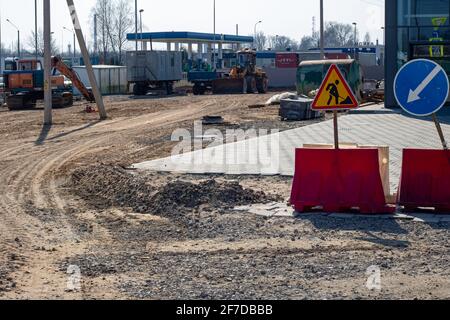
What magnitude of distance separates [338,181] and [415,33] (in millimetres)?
21561

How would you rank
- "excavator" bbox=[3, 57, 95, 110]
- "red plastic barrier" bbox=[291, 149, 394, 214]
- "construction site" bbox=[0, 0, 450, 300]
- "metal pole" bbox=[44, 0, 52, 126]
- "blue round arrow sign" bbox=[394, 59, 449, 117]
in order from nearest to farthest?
"construction site" bbox=[0, 0, 450, 300], "blue round arrow sign" bbox=[394, 59, 449, 117], "red plastic barrier" bbox=[291, 149, 394, 214], "metal pole" bbox=[44, 0, 52, 126], "excavator" bbox=[3, 57, 95, 110]

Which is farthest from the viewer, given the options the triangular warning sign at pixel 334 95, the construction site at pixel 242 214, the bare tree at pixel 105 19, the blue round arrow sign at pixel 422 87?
the bare tree at pixel 105 19

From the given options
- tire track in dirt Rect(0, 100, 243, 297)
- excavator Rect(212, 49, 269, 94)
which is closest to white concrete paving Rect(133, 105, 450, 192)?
tire track in dirt Rect(0, 100, 243, 297)

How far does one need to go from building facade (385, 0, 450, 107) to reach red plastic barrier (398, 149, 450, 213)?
20095 millimetres

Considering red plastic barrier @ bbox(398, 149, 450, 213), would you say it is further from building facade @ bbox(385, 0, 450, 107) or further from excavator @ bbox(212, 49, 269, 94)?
excavator @ bbox(212, 49, 269, 94)

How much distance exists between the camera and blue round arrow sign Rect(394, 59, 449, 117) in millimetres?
11195

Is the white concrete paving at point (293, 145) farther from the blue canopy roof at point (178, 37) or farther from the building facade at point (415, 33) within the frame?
the blue canopy roof at point (178, 37)

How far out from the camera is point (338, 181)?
11.9 metres

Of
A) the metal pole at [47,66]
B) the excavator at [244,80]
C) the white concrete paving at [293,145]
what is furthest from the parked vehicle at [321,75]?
the excavator at [244,80]

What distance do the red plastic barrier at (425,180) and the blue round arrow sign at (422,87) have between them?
81cm

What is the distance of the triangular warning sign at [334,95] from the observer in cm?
1193

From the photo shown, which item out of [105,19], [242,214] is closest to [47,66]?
[242,214]

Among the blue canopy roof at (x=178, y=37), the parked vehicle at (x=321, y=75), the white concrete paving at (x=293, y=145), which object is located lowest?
the white concrete paving at (x=293, y=145)

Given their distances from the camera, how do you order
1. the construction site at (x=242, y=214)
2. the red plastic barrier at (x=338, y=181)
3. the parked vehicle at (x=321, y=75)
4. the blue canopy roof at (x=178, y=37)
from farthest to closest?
the blue canopy roof at (x=178, y=37) < the parked vehicle at (x=321, y=75) < the red plastic barrier at (x=338, y=181) < the construction site at (x=242, y=214)
